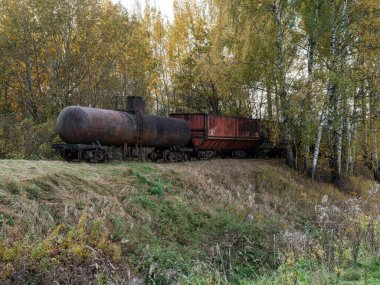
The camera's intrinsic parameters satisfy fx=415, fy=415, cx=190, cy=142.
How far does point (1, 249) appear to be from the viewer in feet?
23.9

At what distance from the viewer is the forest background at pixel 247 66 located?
20.1 metres

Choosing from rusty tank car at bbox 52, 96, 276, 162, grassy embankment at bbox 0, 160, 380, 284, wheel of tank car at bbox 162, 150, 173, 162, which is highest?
rusty tank car at bbox 52, 96, 276, 162

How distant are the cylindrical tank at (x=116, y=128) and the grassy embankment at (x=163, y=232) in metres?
1.78

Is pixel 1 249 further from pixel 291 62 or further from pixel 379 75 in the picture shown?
pixel 379 75

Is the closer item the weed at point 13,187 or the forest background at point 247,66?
the weed at point 13,187

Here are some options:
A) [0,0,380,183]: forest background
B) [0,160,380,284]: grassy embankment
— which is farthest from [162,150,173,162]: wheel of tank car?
[0,0,380,183]: forest background

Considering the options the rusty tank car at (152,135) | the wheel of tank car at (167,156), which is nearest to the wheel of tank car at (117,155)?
the rusty tank car at (152,135)

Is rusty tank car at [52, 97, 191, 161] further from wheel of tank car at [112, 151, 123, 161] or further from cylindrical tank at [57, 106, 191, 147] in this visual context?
wheel of tank car at [112, 151, 123, 161]

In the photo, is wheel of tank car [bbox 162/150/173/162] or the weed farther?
wheel of tank car [bbox 162/150/173/162]

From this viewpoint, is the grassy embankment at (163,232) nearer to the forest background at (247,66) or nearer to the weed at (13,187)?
the weed at (13,187)

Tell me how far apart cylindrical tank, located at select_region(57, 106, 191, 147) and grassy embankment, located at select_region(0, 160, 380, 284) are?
69.9 inches

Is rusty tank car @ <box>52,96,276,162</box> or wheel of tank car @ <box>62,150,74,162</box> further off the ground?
rusty tank car @ <box>52,96,276,162</box>

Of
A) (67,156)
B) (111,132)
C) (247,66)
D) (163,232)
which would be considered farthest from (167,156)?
(163,232)

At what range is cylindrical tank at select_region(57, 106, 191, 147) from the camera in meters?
15.5
